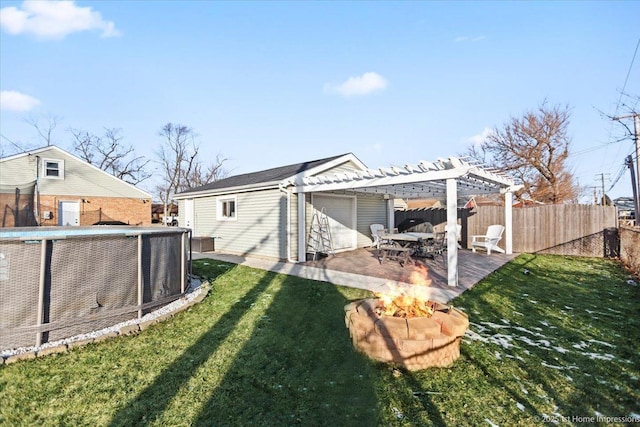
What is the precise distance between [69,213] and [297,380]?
66.3ft

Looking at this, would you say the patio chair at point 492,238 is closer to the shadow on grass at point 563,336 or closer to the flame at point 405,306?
the shadow on grass at point 563,336

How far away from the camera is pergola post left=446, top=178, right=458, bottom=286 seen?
614cm

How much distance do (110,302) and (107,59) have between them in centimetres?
1327

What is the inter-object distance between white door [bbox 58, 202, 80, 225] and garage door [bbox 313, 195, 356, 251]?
15785mm

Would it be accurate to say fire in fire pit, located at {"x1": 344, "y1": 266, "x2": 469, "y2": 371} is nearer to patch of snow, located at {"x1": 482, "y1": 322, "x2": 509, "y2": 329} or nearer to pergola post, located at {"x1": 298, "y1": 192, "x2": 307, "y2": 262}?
patch of snow, located at {"x1": 482, "y1": 322, "x2": 509, "y2": 329}

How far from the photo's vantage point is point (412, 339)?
10.3 ft

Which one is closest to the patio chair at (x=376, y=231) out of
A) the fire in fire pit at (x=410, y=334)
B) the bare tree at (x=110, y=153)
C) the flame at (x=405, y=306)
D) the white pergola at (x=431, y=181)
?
the white pergola at (x=431, y=181)

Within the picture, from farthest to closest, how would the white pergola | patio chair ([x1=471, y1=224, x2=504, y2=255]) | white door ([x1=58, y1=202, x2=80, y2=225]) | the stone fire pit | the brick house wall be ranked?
white door ([x1=58, y1=202, x2=80, y2=225]) < the brick house wall < patio chair ([x1=471, y1=224, x2=504, y2=255]) < the white pergola < the stone fire pit

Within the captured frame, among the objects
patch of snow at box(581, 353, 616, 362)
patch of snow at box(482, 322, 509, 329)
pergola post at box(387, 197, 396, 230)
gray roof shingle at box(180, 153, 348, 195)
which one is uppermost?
gray roof shingle at box(180, 153, 348, 195)

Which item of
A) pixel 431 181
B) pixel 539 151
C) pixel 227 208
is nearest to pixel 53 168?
pixel 227 208

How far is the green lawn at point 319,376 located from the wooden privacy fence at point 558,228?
6.20 metres

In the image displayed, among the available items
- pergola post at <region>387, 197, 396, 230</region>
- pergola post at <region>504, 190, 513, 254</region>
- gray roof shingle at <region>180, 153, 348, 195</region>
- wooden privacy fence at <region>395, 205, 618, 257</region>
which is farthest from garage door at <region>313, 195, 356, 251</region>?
pergola post at <region>504, 190, 513, 254</region>

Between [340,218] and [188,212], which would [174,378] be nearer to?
[340,218]

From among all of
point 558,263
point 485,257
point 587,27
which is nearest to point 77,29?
point 485,257
